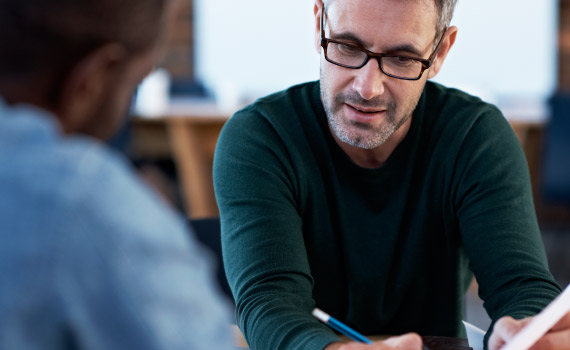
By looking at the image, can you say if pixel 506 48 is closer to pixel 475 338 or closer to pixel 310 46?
pixel 310 46

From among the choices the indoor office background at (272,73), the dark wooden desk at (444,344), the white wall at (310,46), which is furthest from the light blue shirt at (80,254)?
the white wall at (310,46)

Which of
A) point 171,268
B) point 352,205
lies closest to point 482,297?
point 352,205

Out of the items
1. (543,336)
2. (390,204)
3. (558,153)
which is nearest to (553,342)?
(543,336)

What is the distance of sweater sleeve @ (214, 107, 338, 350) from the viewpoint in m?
1.14

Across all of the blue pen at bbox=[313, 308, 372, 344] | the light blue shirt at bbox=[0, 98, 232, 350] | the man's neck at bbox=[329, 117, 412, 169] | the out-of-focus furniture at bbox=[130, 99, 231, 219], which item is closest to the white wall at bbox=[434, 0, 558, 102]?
the out-of-focus furniture at bbox=[130, 99, 231, 219]

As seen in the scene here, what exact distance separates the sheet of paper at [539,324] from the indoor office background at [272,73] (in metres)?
3.18

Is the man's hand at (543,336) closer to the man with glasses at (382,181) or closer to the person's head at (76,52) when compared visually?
the man with glasses at (382,181)

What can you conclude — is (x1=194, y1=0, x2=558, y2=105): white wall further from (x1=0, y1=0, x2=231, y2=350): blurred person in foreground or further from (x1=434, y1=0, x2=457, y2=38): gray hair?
(x1=0, y1=0, x2=231, y2=350): blurred person in foreground

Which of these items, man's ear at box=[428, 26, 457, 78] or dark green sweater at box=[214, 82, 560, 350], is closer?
dark green sweater at box=[214, 82, 560, 350]

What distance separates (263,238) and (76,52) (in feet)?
2.34

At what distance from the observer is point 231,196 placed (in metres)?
1.35

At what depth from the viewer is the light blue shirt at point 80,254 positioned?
0.50m

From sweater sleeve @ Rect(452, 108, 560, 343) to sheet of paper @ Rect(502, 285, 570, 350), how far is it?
15 centimetres

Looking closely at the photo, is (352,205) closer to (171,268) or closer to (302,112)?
(302,112)
